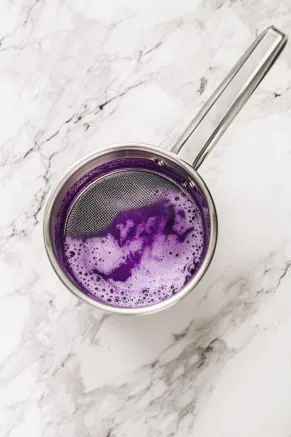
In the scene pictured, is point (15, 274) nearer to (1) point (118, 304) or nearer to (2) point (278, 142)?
(1) point (118, 304)

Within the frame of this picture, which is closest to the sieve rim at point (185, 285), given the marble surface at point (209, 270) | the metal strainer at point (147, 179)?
the metal strainer at point (147, 179)

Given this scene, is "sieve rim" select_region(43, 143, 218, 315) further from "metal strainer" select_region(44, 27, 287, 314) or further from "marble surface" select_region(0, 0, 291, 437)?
"marble surface" select_region(0, 0, 291, 437)

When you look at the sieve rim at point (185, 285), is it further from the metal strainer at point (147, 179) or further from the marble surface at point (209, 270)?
the marble surface at point (209, 270)

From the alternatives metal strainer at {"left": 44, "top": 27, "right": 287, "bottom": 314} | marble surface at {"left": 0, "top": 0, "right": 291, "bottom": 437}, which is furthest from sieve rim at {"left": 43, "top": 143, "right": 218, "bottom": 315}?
marble surface at {"left": 0, "top": 0, "right": 291, "bottom": 437}

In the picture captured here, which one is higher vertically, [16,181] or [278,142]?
[278,142]

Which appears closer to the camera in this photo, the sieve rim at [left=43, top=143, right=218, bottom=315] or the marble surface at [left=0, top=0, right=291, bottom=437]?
the sieve rim at [left=43, top=143, right=218, bottom=315]

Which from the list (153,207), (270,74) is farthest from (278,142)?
(153,207)

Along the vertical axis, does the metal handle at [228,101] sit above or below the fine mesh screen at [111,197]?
above

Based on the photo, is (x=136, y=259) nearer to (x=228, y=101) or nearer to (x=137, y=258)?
(x=137, y=258)
